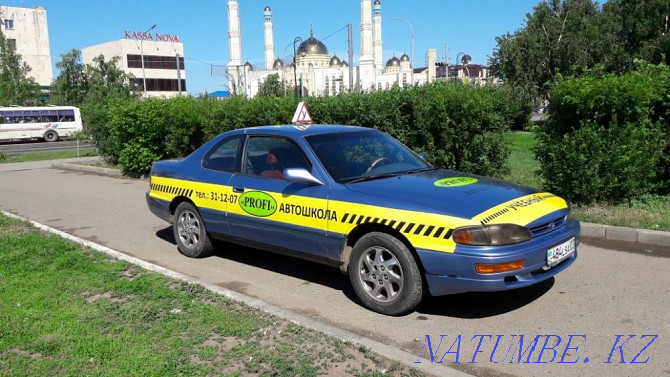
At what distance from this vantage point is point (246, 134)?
6.20 meters

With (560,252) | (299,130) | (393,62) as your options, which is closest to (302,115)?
(299,130)

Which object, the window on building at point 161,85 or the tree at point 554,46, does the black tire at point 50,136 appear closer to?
the tree at point 554,46

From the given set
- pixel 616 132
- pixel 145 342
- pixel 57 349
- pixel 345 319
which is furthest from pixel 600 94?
pixel 57 349

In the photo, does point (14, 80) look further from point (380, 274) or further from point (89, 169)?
point (380, 274)

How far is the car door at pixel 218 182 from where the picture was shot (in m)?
6.11

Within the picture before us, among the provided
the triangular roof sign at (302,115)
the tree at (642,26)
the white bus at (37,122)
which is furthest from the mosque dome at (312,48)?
the triangular roof sign at (302,115)

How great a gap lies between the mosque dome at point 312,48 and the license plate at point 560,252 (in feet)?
352

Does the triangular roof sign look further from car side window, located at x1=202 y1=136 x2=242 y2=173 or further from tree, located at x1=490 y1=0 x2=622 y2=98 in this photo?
tree, located at x1=490 y1=0 x2=622 y2=98

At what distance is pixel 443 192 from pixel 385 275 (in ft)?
2.77

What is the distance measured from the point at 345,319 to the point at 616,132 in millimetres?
5183

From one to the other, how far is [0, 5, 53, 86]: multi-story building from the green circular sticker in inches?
3601

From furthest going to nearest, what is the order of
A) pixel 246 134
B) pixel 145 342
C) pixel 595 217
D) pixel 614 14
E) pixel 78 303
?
pixel 614 14, pixel 595 217, pixel 246 134, pixel 78 303, pixel 145 342

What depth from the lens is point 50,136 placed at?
4162 centimetres

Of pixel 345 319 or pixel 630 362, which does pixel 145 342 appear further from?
pixel 630 362
